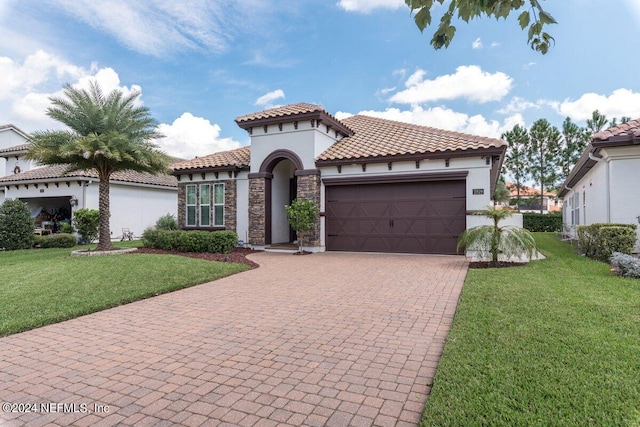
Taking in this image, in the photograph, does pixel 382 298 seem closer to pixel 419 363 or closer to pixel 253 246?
pixel 419 363

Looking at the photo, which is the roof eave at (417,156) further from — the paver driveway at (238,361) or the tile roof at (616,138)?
the paver driveway at (238,361)

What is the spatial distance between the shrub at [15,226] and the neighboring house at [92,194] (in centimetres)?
356

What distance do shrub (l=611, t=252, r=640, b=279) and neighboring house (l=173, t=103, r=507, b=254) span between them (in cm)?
426

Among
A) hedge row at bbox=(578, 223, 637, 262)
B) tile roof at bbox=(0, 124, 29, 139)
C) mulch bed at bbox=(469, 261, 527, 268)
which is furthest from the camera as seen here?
tile roof at bbox=(0, 124, 29, 139)

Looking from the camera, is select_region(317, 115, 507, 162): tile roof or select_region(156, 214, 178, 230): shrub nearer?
select_region(317, 115, 507, 162): tile roof

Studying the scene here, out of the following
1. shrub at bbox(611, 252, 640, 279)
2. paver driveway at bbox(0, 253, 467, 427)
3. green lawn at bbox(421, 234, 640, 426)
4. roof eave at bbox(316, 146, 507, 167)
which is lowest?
paver driveway at bbox(0, 253, 467, 427)

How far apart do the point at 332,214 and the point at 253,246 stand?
11.8 feet

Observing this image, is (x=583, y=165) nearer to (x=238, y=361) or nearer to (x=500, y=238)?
(x=500, y=238)

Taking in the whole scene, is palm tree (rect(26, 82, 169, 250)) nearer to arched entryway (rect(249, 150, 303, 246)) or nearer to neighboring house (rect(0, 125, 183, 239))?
arched entryway (rect(249, 150, 303, 246))

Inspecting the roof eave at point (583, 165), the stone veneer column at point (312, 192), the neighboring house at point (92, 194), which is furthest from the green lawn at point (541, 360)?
the neighboring house at point (92, 194)

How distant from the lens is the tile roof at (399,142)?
1215 cm

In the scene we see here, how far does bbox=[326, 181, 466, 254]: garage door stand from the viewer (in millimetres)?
12305

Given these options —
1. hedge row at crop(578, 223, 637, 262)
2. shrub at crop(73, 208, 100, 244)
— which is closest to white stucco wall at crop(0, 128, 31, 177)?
shrub at crop(73, 208, 100, 244)

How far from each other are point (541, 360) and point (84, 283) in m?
8.05
